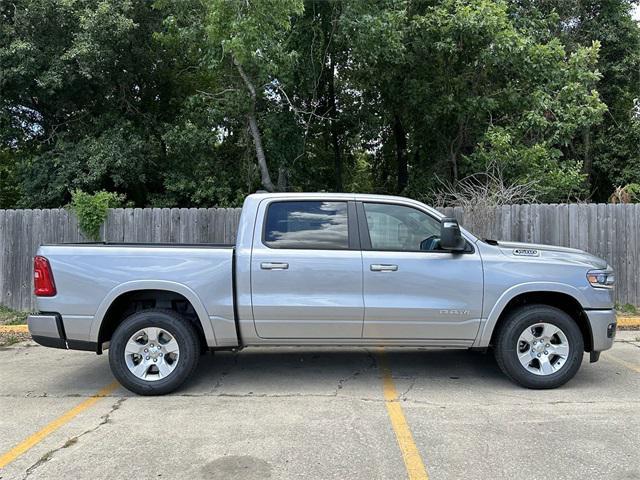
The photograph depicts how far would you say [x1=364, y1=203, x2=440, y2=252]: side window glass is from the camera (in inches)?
222

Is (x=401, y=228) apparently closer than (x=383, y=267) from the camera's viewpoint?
No

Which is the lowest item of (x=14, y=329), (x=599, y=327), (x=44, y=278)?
(x=14, y=329)

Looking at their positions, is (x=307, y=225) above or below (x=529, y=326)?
above

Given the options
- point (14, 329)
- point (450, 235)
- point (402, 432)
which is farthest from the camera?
point (14, 329)

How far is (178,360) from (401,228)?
2.63m

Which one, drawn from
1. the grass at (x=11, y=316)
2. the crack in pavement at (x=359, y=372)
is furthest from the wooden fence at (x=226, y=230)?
the crack in pavement at (x=359, y=372)

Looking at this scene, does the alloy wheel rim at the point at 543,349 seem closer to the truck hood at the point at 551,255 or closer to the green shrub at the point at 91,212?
the truck hood at the point at 551,255

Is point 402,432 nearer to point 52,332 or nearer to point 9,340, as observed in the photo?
point 52,332

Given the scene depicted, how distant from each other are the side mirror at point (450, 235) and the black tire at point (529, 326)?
3.20ft

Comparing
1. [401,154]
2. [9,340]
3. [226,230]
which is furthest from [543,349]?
[401,154]

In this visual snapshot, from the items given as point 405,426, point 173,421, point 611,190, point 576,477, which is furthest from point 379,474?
point 611,190

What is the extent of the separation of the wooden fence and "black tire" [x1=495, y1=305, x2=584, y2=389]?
14.7 feet

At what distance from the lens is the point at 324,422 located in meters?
4.75

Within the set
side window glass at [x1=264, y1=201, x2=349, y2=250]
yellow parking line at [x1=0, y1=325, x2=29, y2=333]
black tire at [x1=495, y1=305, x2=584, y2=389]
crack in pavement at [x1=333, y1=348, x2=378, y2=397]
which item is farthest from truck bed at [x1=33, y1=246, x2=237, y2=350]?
yellow parking line at [x1=0, y1=325, x2=29, y2=333]
